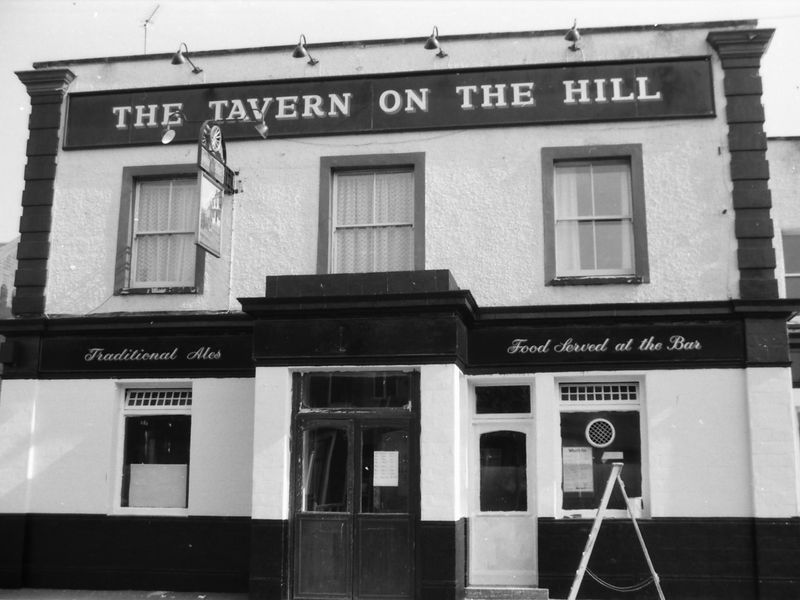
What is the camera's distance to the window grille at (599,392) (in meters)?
12.3

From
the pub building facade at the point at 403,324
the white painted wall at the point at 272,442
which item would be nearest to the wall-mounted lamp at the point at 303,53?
the pub building facade at the point at 403,324

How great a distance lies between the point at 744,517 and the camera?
38.0ft

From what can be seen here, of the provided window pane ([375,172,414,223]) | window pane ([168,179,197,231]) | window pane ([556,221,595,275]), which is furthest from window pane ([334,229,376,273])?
window pane ([556,221,595,275])

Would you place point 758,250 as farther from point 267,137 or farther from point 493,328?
point 267,137

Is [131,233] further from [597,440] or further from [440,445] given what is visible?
[597,440]

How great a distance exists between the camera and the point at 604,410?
40.5 ft

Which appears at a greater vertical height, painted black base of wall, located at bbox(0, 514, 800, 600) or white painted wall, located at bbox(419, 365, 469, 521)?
white painted wall, located at bbox(419, 365, 469, 521)

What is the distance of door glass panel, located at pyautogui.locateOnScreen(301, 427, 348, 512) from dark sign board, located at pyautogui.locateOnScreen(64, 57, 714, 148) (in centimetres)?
465

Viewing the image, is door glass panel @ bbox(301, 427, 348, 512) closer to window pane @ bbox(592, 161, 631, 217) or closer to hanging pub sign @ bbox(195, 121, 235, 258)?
hanging pub sign @ bbox(195, 121, 235, 258)

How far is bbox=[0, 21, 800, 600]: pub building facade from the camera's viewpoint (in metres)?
11.6

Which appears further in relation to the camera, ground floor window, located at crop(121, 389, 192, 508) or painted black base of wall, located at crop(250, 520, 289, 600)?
ground floor window, located at crop(121, 389, 192, 508)

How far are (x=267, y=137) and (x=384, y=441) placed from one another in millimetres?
5093

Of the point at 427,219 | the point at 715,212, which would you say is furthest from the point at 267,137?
the point at 715,212

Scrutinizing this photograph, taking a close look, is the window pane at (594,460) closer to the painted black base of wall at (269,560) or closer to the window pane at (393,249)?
the window pane at (393,249)
